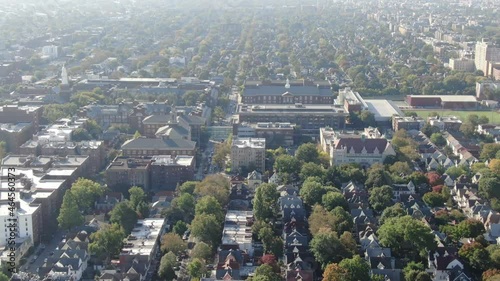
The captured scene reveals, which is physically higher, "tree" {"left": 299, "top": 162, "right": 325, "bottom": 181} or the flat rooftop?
"tree" {"left": 299, "top": 162, "right": 325, "bottom": 181}

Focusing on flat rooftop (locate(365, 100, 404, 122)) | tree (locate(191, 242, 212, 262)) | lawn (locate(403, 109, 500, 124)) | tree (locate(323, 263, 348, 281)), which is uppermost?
tree (locate(323, 263, 348, 281))

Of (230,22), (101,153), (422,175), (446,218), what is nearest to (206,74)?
(101,153)

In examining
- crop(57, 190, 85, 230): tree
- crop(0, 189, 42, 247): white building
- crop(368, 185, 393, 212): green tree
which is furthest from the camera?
crop(368, 185, 393, 212): green tree

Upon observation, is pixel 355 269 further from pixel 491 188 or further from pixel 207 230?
pixel 491 188

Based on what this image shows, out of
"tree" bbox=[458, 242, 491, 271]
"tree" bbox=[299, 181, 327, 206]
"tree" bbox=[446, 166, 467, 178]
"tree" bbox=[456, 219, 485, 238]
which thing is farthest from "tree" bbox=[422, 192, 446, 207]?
"tree" bbox=[458, 242, 491, 271]

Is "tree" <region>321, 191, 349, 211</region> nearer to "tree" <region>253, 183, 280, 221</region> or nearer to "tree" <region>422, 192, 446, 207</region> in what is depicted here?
"tree" <region>253, 183, 280, 221</region>

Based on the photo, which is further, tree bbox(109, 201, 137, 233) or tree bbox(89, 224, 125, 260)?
tree bbox(109, 201, 137, 233)

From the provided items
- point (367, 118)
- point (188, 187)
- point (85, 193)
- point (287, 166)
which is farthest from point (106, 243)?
point (367, 118)
